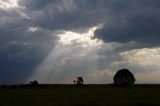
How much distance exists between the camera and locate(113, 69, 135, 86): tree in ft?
497

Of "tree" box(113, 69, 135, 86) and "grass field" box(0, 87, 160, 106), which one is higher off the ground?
"tree" box(113, 69, 135, 86)

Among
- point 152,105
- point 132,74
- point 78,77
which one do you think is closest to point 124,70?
point 132,74

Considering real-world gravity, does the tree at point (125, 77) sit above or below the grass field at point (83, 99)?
above

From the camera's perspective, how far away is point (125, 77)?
5955 inches

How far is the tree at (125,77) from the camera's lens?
497ft

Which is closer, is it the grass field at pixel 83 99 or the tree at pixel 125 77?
the grass field at pixel 83 99

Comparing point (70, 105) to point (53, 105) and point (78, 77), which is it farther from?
point (78, 77)

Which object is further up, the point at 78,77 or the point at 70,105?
the point at 78,77

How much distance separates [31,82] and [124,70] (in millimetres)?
46811

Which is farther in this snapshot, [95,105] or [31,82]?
[31,82]

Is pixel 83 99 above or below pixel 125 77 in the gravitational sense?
below

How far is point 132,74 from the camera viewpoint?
154125 millimetres

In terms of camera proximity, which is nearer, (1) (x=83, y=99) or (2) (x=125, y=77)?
(1) (x=83, y=99)

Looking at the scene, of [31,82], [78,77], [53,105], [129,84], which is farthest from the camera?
[78,77]
